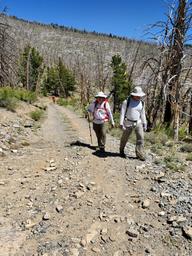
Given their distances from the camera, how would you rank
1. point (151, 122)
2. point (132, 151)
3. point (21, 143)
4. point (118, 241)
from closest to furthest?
point (118, 241) → point (132, 151) → point (21, 143) → point (151, 122)

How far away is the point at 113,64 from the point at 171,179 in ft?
137

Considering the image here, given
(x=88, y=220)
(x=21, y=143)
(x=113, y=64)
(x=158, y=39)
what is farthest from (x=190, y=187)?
(x=113, y=64)

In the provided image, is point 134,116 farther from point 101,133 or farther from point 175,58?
point 175,58

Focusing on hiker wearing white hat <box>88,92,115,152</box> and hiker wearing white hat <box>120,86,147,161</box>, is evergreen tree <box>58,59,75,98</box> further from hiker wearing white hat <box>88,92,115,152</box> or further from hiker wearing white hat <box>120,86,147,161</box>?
hiker wearing white hat <box>120,86,147,161</box>

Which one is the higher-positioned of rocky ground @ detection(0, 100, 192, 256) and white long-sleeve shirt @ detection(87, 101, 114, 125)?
white long-sleeve shirt @ detection(87, 101, 114, 125)

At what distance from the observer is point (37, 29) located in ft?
539

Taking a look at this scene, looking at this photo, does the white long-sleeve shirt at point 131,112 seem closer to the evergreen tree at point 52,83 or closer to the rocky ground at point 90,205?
the rocky ground at point 90,205

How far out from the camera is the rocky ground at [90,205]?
207 inches

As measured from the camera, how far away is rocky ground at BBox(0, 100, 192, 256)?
207 inches

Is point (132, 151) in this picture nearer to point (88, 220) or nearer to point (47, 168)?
point (47, 168)

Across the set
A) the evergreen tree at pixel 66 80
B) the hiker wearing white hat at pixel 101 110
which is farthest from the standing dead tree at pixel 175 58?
the evergreen tree at pixel 66 80

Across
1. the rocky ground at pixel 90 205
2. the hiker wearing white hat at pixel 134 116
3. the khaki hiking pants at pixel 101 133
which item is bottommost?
the rocky ground at pixel 90 205

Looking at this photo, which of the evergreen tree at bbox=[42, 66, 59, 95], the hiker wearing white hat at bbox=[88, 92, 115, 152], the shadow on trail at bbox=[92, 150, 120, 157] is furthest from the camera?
the evergreen tree at bbox=[42, 66, 59, 95]

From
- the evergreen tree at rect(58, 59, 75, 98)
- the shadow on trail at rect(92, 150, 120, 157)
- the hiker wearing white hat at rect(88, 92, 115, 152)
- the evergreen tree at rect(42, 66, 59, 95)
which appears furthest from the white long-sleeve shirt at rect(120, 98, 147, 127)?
the evergreen tree at rect(42, 66, 59, 95)
